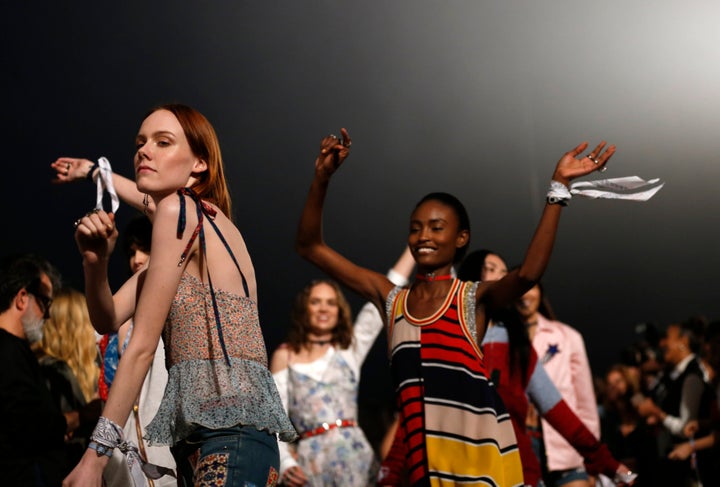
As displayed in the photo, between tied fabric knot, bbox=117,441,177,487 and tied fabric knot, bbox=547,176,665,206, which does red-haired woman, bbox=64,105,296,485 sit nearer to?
tied fabric knot, bbox=117,441,177,487

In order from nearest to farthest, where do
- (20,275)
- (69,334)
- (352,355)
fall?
(20,275) < (69,334) < (352,355)

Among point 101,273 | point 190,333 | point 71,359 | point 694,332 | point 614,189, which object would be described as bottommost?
point 190,333

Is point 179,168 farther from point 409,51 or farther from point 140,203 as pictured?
point 409,51

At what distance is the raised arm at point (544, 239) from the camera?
2.61 m

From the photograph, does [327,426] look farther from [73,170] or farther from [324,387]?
[73,170]

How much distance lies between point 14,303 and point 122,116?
3.73 metres

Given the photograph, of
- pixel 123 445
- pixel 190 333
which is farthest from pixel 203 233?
pixel 123 445

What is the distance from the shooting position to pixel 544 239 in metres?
2.61

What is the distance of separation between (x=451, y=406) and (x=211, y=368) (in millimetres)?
1002

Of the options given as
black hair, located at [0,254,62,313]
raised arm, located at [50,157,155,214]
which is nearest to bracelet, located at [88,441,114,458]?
raised arm, located at [50,157,155,214]

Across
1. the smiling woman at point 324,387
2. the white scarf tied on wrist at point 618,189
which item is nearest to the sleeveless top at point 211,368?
the white scarf tied on wrist at point 618,189

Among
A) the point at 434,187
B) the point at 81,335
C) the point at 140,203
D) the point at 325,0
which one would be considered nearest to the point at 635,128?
the point at 434,187

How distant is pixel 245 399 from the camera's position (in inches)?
74.5

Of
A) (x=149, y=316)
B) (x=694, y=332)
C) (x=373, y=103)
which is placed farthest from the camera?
(x=373, y=103)
